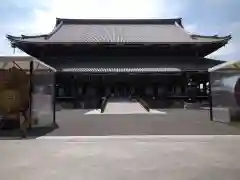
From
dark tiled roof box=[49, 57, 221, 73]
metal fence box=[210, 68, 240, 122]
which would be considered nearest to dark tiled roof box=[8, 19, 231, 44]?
dark tiled roof box=[49, 57, 221, 73]

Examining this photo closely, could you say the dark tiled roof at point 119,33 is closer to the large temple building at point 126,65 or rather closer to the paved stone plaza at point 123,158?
the large temple building at point 126,65

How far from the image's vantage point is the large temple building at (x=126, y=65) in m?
30.7

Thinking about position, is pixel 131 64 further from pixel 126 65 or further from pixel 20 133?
pixel 20 133

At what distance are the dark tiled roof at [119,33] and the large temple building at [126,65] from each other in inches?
4.0

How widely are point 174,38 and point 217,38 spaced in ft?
14.2

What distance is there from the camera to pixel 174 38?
3531 centimetres

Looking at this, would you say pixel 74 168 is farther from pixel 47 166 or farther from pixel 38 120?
pixel 38 120

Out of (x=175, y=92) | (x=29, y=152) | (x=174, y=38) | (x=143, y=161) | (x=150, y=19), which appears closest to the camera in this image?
(x=143, y=161)

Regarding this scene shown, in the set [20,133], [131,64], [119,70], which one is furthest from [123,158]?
[131,64]

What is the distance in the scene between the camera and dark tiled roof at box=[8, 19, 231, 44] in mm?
33719

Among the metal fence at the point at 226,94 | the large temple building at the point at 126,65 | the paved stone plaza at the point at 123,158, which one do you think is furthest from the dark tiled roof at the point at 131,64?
the paved stone plaza at the point at 123,158

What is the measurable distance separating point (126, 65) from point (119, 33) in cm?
641

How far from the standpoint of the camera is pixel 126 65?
32125mm

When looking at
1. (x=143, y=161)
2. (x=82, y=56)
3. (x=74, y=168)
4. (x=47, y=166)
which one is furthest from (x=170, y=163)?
(x=82, y=56)
